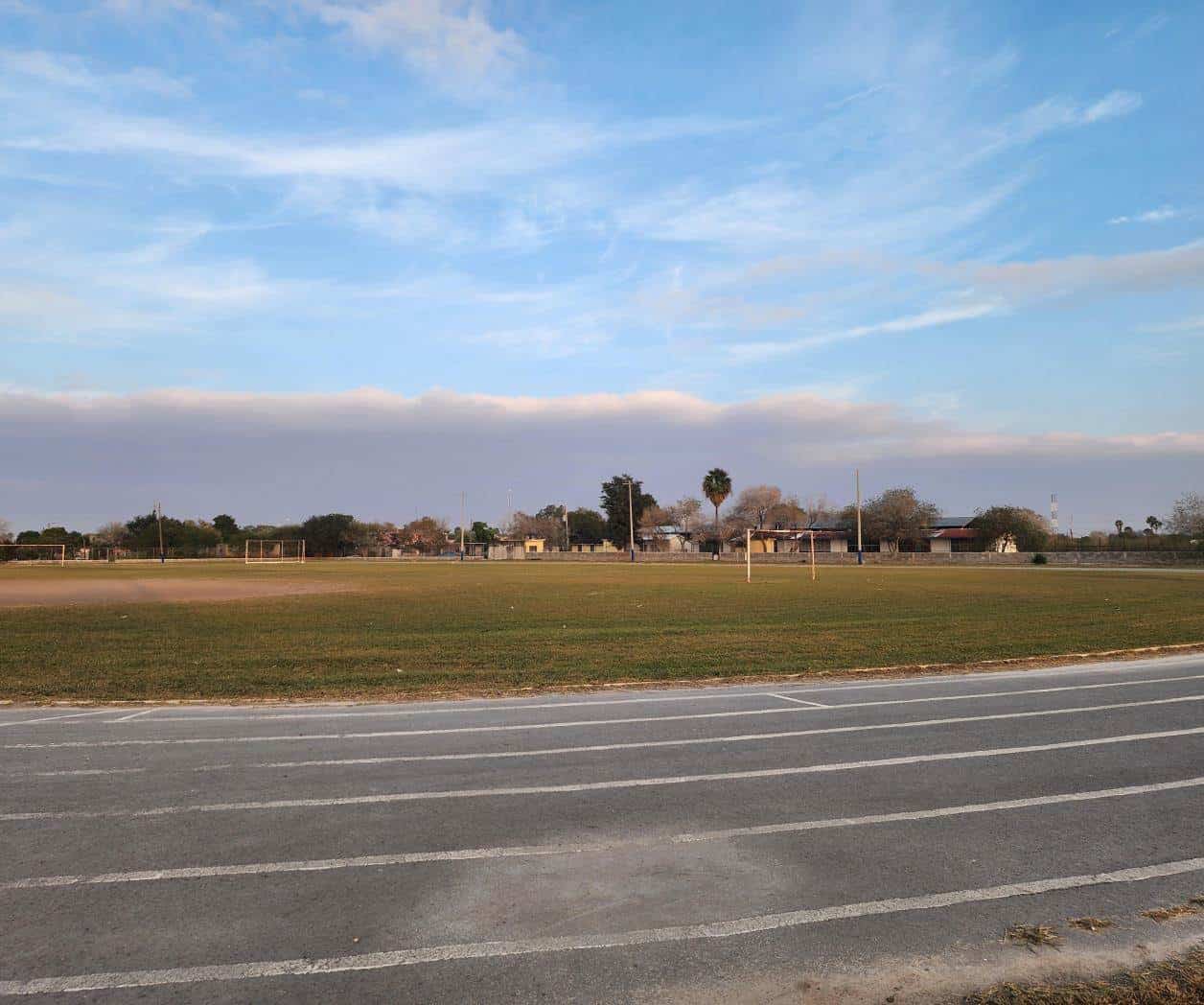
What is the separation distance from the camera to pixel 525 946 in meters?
4.30

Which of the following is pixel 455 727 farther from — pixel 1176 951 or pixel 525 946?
pixel 1176 951

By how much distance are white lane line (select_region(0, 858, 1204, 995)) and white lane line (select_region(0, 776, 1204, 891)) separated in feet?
3.71

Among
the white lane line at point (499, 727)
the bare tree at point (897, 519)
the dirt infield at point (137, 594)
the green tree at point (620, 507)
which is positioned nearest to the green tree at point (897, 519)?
the bare tree at point (897, 519)

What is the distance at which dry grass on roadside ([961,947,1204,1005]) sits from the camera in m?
3.78

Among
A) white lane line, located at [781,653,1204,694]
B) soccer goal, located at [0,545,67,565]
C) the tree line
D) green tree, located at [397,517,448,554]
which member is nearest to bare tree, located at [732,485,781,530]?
the tree line

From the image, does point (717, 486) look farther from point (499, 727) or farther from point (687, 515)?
point (499, 727)

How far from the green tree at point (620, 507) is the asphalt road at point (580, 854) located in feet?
463

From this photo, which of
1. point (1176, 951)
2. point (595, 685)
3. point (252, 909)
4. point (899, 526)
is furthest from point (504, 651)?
point (899, 526)

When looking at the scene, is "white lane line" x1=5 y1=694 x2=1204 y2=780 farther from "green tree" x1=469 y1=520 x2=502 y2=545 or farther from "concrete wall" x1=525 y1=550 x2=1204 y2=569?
"green tree" x1=469 y1=520 x2=502 y2=545

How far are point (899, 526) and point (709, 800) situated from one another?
110724 millimetres

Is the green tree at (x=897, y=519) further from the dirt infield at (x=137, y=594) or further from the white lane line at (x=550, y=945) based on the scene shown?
the white lane line at (x=550, y=945)

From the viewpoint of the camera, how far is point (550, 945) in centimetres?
432

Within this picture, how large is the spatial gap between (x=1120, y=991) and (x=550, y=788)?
13.4ft

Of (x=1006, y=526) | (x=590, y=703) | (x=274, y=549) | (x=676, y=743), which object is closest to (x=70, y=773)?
(x=676, y=743)
